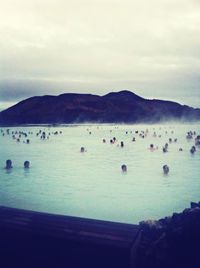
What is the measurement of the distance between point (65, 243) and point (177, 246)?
156 centimetres

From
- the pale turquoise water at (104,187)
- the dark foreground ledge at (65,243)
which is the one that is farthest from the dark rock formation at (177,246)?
the pale turquoise water at (104,187)

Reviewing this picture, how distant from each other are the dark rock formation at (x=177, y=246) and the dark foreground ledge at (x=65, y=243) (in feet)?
0.65

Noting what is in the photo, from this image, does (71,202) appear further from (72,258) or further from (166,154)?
(166,154)

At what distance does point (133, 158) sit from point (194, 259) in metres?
15.1

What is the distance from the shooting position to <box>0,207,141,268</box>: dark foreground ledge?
4.49m

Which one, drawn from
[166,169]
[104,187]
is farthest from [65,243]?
[166,169]

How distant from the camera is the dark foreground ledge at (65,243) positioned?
4492mm

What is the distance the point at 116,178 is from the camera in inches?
540

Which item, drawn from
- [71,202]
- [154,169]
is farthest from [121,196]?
[154,169]

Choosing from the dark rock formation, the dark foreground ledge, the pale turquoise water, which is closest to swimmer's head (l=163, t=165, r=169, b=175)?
the pale turquoise water

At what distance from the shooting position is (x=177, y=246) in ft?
13.7

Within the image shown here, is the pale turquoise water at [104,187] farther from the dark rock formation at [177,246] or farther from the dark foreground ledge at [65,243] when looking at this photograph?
the dark rock formation at [177,246]

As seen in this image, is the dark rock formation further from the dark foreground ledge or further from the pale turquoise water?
the pale turquoise water

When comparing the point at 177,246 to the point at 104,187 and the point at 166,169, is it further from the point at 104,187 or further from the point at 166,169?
the point at 166,169
